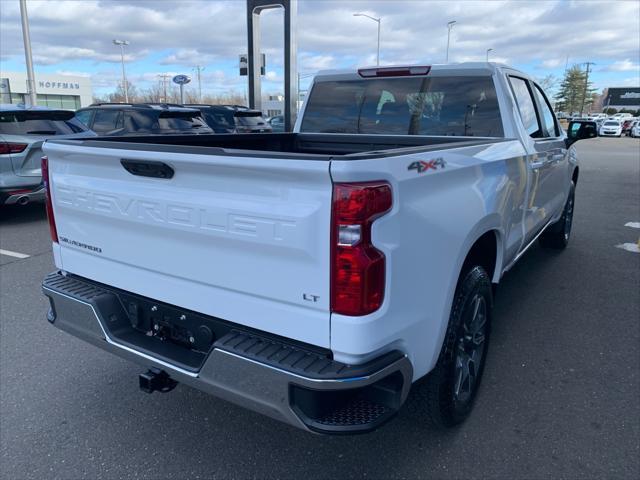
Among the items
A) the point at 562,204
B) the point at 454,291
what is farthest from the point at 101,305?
the point at 562,204

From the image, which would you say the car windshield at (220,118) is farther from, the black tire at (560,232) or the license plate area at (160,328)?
the license plate area at (160,328)

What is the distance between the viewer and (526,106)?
4230 mm

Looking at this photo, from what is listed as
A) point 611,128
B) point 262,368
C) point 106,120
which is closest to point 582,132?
point 262,368

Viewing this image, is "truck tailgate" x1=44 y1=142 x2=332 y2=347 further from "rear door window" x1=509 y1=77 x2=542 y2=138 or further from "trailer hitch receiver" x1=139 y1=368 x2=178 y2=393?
"rear door window" x1=509 y1=77 x2=542 y2=138

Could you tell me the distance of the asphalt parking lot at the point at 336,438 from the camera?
2.63 m

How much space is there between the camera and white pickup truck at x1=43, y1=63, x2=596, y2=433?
192cm

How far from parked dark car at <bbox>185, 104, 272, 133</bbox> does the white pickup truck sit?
9.49m

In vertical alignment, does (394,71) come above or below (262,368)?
above

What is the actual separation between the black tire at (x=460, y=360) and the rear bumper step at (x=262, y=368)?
1.53 feet

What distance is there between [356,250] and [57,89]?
229 ft

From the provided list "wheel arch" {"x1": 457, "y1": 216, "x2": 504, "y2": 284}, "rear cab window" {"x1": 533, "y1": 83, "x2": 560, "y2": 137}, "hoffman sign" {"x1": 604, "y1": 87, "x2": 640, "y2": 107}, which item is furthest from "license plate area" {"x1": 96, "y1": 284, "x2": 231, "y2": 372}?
"hoffman sign" {"x1": 604, "y1": 87, "x2": 640, "y2": 107}

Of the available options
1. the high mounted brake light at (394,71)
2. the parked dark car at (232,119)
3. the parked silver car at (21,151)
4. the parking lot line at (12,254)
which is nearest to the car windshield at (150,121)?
the parked dark car at (232,119)

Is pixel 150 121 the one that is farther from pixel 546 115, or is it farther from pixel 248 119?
pixel 546 115

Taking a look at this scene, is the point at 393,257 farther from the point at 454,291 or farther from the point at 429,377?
the point at 429,377
